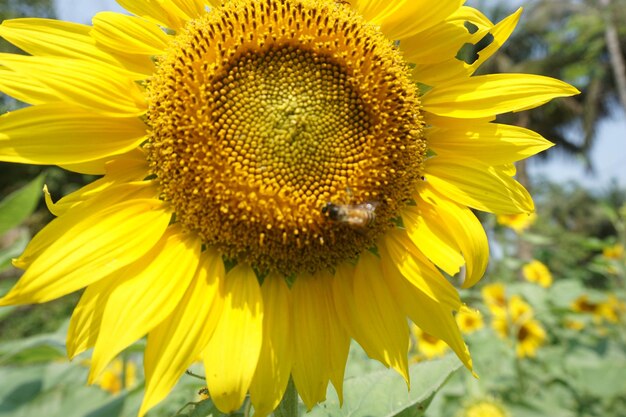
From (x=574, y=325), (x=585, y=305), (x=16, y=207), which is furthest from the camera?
(x=585, y=305)

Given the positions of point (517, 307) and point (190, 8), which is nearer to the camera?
point (190, 8)

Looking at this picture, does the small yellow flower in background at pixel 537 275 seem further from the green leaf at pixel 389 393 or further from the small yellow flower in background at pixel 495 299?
the green leaf at pixel 389 393

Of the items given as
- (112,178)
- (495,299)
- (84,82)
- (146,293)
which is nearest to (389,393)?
(146,293)

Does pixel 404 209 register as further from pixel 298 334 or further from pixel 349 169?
pixel 298 334

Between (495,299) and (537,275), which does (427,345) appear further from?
(537,275)

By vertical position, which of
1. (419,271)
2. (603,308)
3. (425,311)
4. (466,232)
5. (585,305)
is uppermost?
(466,232)

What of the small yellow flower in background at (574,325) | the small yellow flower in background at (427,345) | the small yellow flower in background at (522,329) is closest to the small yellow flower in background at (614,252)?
the small yellow flower in background at (574,325)

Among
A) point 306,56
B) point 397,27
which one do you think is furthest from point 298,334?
point 397,27
